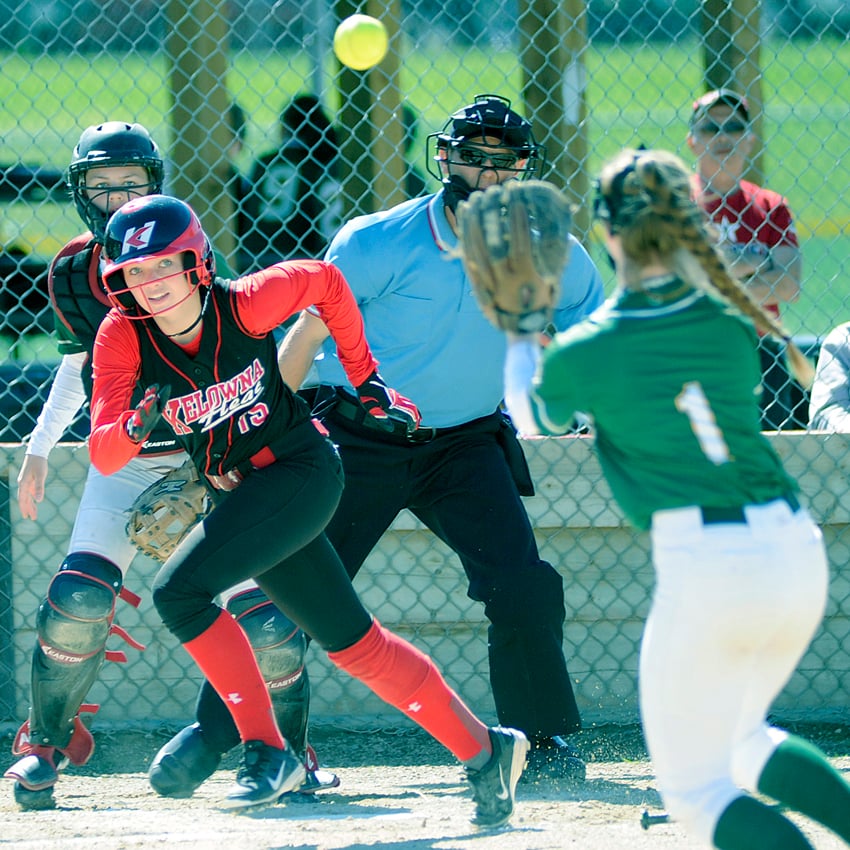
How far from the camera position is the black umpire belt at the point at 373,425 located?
12.1 ft

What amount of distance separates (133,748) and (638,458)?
2.68m

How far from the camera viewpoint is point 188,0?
4996 mm

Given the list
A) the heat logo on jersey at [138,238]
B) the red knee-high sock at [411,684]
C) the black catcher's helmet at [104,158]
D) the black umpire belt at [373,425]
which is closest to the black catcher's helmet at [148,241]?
the heat logo on jersey at [138,238]

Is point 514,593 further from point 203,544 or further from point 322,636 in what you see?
point 203,544

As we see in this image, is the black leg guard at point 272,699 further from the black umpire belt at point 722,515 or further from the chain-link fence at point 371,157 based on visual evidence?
the black umpire belt at point 722,515

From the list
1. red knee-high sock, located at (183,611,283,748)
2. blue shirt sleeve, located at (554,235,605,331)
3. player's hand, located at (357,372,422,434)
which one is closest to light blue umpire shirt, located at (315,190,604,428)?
blue shirt sleeve, located at (554,235,605,331)

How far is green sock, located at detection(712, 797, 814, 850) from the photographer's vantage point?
7.39 ft

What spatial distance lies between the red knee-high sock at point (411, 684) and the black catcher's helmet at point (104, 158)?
1.32 m

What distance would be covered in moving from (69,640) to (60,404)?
0.66 metres

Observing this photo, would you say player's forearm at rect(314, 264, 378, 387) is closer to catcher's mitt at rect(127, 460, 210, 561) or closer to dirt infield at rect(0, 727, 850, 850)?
catcher's mitt at rect(127, 460, 210, 561)

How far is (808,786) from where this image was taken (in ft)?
7.92

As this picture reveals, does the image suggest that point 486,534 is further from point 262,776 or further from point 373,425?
point 262,776

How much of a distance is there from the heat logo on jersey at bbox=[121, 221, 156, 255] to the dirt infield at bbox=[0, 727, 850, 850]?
4.74 ft

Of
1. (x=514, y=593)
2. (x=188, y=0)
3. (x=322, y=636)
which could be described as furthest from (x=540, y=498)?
(x=188, y=0)
